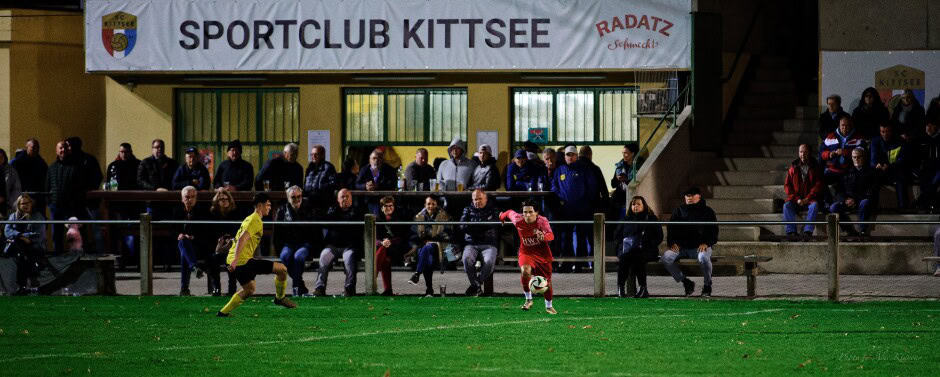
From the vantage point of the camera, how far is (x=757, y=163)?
25453 millimetres

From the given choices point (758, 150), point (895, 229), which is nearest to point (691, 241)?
point (895, 229)

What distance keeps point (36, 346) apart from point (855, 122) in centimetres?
1482

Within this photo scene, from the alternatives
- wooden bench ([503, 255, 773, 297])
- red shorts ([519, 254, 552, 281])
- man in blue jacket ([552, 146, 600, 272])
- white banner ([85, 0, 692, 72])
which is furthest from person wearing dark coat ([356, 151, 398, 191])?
red shorts ([519, 254, 552, 281])

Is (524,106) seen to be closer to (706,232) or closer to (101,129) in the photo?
(706,232)

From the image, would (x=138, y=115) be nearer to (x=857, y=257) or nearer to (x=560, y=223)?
(x=560, y=223)

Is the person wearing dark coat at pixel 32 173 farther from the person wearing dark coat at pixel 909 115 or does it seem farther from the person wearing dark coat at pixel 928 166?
→ the person wearing dark coat at pixel 928 166

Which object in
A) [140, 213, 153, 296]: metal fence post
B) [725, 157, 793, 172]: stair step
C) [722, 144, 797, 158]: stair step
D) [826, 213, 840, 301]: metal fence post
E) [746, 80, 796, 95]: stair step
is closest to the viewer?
[826, 213, 840, 301]: metal fence post

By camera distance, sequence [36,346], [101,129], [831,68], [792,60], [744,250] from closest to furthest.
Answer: [36,346], [744,250], [831,68], [792,60], [101,129]

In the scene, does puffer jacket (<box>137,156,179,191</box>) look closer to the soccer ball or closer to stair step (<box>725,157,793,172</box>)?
stair step (<box>725,157,793,172</box>)

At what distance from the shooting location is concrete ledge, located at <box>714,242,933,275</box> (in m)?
22.0

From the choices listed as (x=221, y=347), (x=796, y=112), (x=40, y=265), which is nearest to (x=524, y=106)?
(x=796, y=112)

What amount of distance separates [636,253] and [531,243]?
2459 mm

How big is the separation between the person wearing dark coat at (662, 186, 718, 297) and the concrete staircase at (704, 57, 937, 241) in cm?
384

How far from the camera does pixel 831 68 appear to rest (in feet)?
82.4
